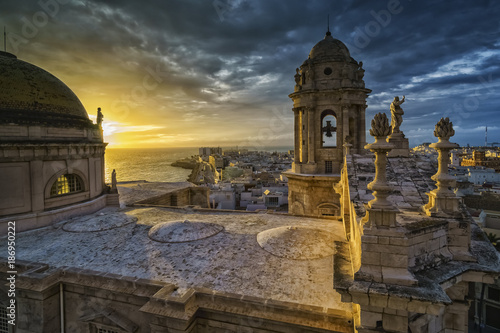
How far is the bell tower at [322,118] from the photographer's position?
1788 centimetres

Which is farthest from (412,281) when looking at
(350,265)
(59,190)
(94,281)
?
(59,190)

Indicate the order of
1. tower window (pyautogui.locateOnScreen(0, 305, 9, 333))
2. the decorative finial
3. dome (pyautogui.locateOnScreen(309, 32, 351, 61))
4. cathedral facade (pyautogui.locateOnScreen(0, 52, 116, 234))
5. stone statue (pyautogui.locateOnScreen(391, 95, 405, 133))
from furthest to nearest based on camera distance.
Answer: dome (pyautogui.locateOnScreen(309, 32, 351, 61))
cathedral facade (pyautogui.locateOnScreen(0, 52, 116, 234))
tower window (pyautogui.locateOnScreen(0, 305, 9, 333))
stone statue (pyautogui.locateOnScreen(391, 95, 405, 133))
the decorative finial

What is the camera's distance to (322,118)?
63.9 ft

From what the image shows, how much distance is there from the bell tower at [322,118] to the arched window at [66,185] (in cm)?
1392

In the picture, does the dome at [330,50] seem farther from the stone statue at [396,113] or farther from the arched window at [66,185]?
the arched window at [66,185]

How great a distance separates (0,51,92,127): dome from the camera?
1327 cm

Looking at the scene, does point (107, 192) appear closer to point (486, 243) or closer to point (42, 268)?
point (42, 268)

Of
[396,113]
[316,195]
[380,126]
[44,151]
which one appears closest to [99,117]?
[44,151]

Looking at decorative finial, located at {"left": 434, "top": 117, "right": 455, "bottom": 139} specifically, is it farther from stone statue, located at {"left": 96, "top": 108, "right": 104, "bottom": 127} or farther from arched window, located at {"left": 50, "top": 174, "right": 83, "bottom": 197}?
stone statue, located at {"left": 96, "top": 108, "right": 104, "bottom": 127}

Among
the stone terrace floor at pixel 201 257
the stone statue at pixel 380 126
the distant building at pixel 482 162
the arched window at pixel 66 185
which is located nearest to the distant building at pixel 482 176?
the distant building at pixel 482 162

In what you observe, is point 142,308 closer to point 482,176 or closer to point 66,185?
point 66,185

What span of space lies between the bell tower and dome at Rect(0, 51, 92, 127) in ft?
48.0

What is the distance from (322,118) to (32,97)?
18.0 metres

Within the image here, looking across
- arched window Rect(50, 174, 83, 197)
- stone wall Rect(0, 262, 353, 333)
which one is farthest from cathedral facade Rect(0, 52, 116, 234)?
stone wall Rect(0, 262, 353, 333)
